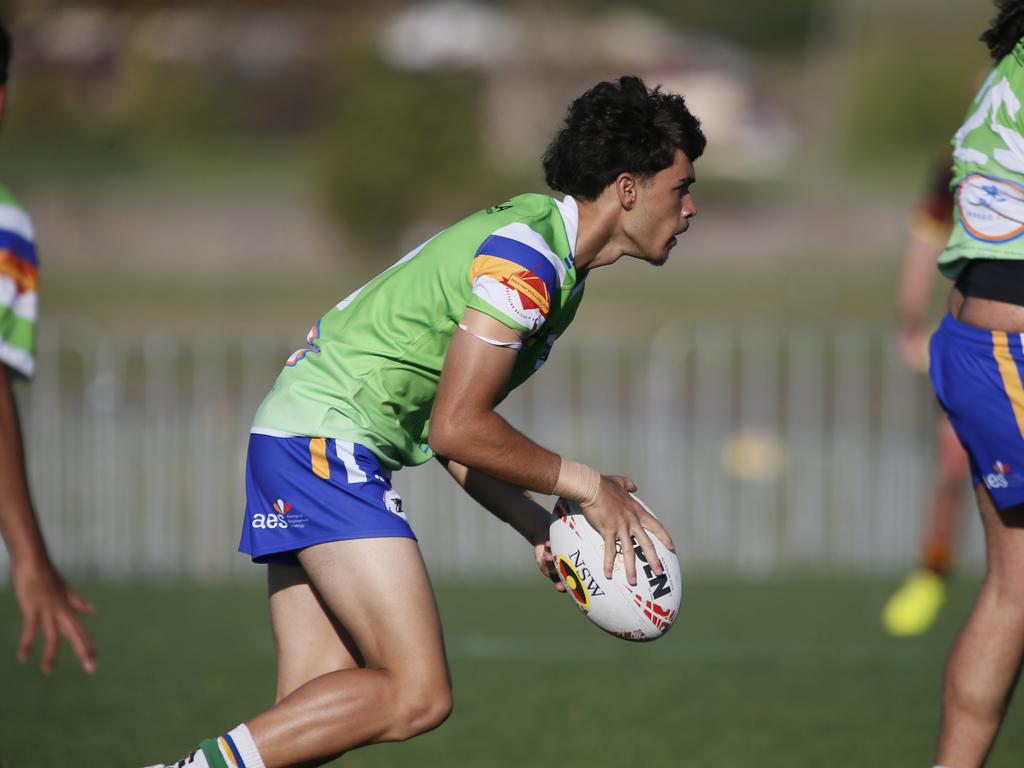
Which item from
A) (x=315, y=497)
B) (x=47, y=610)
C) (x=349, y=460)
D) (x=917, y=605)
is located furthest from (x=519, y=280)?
(x=917, y=605)

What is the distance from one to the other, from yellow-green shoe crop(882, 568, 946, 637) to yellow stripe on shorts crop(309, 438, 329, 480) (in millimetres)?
5191

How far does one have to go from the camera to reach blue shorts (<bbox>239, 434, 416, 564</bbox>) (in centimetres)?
363

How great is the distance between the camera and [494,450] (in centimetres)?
348

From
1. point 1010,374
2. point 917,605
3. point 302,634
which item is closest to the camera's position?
point 1010,374

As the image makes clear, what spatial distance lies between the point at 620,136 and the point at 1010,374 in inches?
47.7

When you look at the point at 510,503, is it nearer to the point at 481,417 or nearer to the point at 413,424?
the point at 413,424

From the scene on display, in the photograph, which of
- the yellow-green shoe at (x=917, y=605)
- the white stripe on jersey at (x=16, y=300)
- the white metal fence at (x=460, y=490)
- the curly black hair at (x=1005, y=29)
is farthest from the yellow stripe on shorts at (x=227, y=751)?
the white metal fence at (x=460, y=490)

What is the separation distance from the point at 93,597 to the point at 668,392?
19.5ft

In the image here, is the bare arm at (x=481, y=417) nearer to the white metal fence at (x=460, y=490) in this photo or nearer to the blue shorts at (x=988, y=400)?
the blue shorts at (x=988, y=400)

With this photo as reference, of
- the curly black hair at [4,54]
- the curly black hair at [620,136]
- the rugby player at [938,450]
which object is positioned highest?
the curly black hair at [4,54]

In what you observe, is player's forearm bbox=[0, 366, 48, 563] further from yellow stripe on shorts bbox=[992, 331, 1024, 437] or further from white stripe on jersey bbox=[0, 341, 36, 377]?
yellow stripe on shorts bbox=[992, 331, 1024, 437]

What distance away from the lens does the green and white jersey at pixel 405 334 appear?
144 inches

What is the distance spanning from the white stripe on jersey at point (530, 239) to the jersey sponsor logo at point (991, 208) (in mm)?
1174

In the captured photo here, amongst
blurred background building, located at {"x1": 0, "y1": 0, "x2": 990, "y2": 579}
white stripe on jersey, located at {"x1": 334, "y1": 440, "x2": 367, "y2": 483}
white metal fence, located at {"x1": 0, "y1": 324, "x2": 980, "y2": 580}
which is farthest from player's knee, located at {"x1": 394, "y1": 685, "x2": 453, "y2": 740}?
blurred background building, located at {"x1": 0, "y1": 0, "x2": 990, "y2": 579}
